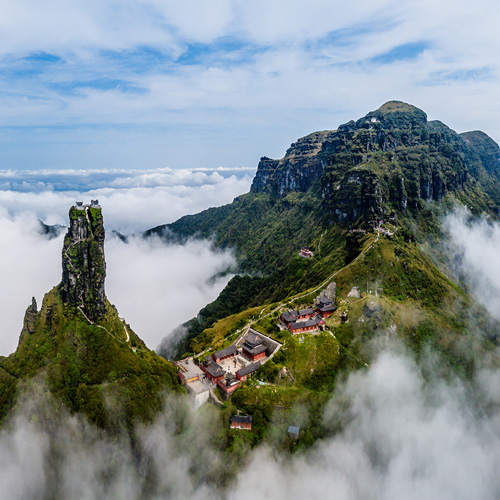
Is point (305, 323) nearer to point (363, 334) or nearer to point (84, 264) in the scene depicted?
point (363, 334)

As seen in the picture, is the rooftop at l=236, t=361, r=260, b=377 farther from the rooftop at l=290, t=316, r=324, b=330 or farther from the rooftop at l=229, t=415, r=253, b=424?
the rooftop at l=290, t=316, r=324, b=330

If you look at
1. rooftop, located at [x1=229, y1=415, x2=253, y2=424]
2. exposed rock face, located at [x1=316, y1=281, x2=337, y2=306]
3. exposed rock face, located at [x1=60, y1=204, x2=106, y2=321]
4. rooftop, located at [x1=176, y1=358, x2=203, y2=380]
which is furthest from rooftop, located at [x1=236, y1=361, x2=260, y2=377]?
exposed rock face, located at [x1=60, y1=204, x2=106, y2=321]

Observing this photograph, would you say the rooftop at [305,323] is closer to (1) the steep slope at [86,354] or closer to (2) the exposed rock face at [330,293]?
(2) the exposed rock face at [330,293]

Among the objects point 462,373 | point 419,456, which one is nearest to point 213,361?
point 419,456

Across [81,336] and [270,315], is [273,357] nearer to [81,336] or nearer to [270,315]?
[270,315]

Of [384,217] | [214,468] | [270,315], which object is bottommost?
[214,468]

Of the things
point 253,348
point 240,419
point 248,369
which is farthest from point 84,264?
point 240,419

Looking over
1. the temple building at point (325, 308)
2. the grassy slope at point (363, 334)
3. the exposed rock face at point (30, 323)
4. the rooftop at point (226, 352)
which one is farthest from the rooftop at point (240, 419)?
the exposed rock face at point (30, 323)
